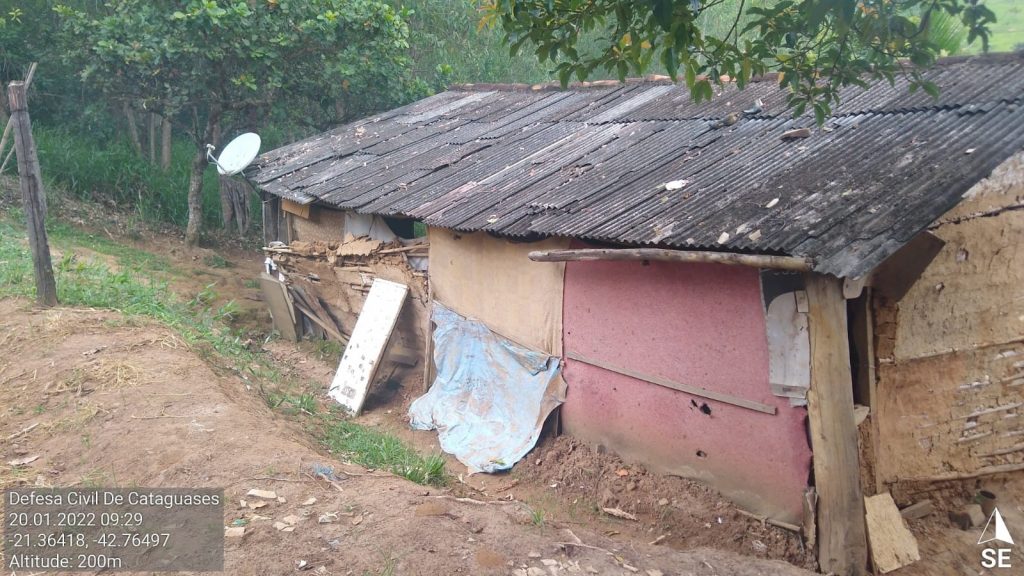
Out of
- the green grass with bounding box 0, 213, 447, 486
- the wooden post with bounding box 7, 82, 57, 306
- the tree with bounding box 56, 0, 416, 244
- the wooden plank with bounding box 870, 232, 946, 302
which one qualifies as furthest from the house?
the tree with bounding box 56, 0, 416, 244

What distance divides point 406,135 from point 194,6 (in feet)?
11.7

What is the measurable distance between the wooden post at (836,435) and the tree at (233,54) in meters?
9.39

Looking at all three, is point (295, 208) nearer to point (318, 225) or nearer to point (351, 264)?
point (318, 225)

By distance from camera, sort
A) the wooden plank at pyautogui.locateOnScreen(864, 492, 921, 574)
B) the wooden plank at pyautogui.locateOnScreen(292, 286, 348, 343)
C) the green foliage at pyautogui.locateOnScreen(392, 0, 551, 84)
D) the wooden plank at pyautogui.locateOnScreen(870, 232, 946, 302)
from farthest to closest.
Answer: the green foliage at pyautogui.locateOnScreen(392, 0, 551, 84), the wooden plank at pyautogui.locateOnScreen(292, 286, 348, 343), the wooden plank at pyautogui.locateOnScreen(864, 492, 921, 574), the wooden plank at pyautogui.locateOnScreen(870, 232, 946, 302)

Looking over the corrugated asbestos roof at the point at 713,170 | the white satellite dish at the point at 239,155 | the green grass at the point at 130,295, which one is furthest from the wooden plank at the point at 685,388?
the white satellite dish at the point at 239,155

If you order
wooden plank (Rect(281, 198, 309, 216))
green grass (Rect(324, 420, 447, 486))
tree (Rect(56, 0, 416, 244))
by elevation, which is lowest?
green grass (Rect(324, 420, 447, 486))

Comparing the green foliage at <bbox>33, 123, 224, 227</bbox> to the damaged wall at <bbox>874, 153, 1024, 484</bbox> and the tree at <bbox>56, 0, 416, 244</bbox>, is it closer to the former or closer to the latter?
the tree at <bbox>56, 0, 416, 244</bbox>

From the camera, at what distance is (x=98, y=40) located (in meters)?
11.2

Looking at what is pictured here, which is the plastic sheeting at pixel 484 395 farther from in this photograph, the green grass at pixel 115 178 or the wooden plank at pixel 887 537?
the green grass at pixel 115 178

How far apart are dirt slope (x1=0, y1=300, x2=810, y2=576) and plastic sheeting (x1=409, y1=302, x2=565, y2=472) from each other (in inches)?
63.1

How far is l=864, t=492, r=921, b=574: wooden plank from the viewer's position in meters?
4.45

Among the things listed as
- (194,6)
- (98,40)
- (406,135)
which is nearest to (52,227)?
(98,40)

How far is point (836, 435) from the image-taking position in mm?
4367

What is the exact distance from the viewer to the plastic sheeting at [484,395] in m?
6.56
